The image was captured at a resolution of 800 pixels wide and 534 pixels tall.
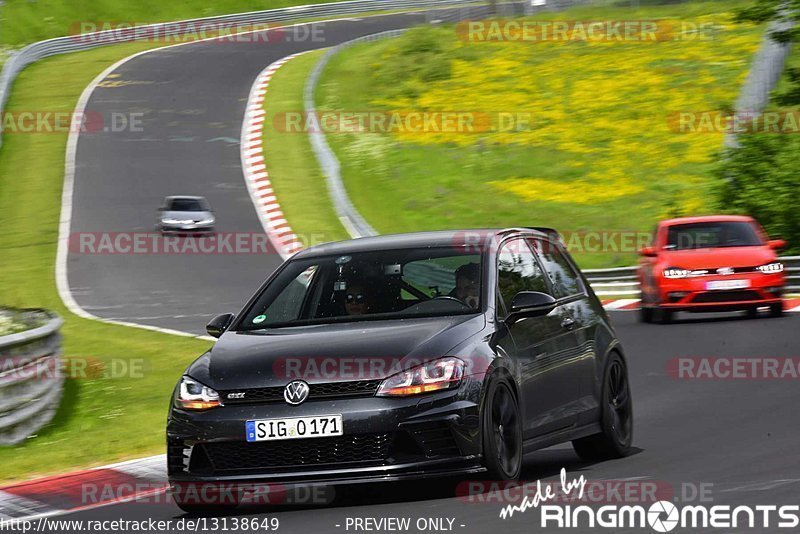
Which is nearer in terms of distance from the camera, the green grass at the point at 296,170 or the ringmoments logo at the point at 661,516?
the ringmoments logo at the point at 661,516

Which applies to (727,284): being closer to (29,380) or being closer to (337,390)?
(29,380)

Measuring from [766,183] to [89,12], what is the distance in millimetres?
43236

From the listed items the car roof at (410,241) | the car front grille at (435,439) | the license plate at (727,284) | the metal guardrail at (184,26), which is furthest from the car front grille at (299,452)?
the metal guardrail at (184,26)

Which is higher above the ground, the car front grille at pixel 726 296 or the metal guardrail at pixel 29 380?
the metal guardrail at pixel 29 380

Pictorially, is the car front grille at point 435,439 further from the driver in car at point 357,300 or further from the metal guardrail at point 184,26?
A: the metal guardrail at point 184,26

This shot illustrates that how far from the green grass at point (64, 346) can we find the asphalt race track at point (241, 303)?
766mm

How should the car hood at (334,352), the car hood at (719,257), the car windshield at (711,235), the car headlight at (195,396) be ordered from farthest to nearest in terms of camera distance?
the car windshield at (711,235)
the car hood at (719,257)
the car headlight at (195,396)
the car hood at (334,352)

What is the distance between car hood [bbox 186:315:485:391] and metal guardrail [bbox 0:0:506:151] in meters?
37.2

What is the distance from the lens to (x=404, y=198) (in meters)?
35.8

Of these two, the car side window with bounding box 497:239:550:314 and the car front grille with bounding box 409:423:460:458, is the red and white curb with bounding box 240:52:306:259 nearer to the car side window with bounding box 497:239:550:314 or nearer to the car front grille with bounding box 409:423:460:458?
the car side window with bounding box 497:239:550:314

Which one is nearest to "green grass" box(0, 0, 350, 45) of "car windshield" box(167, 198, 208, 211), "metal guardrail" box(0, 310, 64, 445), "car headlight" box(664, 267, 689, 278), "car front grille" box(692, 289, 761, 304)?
"car windshield" box(167, 198, 208, 211)

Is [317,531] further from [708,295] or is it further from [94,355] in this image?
[708,295]

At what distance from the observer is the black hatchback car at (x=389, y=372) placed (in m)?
7.75

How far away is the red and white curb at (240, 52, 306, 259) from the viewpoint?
31.8 m
